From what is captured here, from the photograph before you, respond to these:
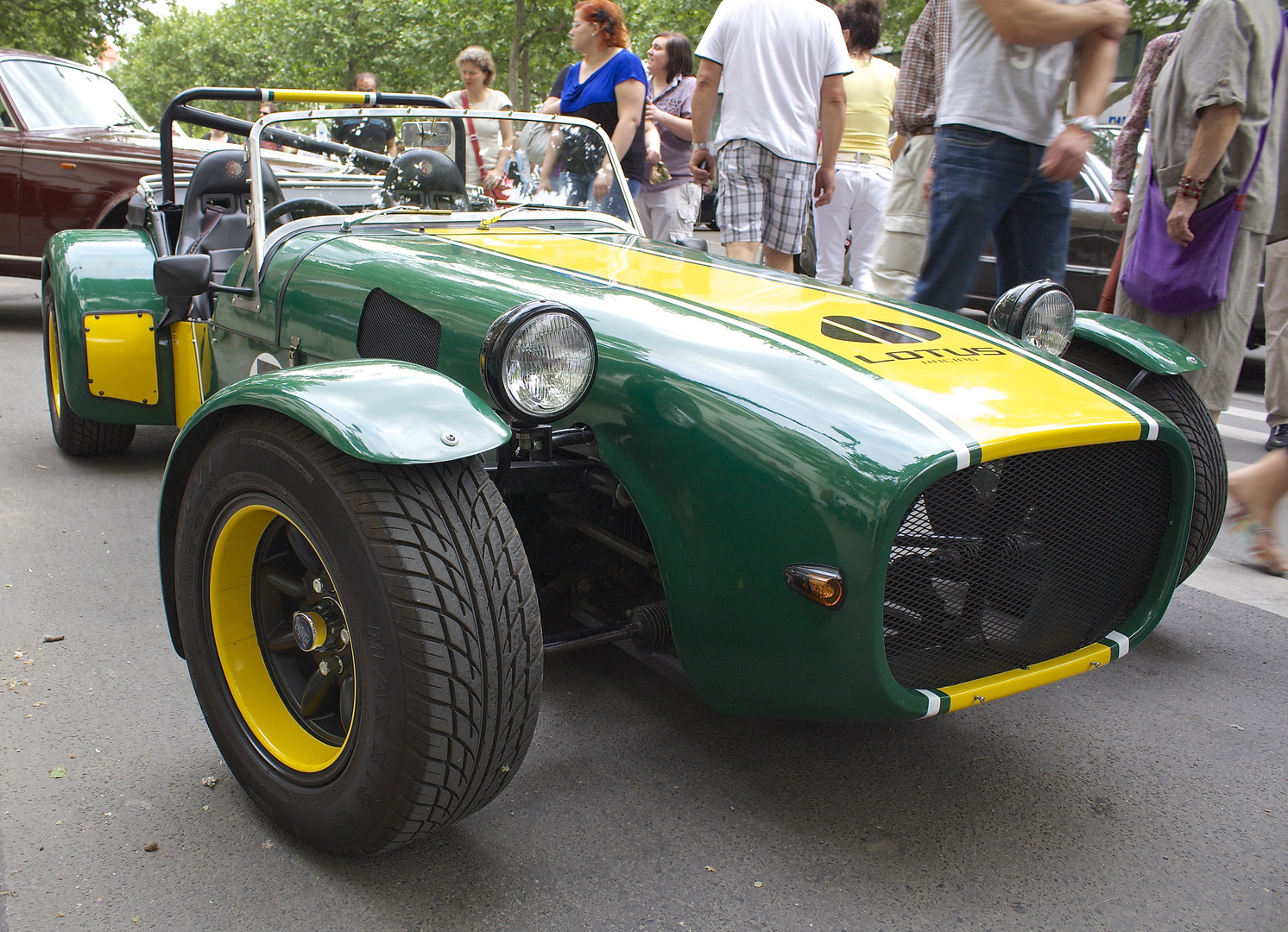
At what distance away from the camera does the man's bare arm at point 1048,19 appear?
3.07 metres

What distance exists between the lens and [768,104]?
174 inches

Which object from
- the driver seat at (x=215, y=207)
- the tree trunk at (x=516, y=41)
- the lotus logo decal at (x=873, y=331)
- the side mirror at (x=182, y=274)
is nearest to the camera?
the lotus logo decal at (x=873, y=331)

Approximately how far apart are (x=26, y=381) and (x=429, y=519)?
5317 mm

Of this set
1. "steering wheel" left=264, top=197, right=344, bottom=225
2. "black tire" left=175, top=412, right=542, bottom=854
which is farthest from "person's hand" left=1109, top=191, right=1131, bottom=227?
"black tire" left=175, top=412, right=542, bottom=854

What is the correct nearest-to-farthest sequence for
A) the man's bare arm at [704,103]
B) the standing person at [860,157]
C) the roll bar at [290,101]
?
1. the roll bar at [290,101]
2. the man's bare arm at [704,103]
3. the standing person at [860,157]

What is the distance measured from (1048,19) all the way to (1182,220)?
3.40ft

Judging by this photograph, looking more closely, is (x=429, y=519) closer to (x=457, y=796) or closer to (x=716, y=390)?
(x=457, y=796)

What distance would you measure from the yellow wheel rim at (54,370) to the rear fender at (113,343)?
30cm

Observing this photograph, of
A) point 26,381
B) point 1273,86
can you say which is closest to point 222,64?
point 26,381

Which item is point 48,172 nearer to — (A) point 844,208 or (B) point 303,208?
(B) point 303,208

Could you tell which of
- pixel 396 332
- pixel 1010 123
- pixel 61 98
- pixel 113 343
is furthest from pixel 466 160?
pixel 61 98

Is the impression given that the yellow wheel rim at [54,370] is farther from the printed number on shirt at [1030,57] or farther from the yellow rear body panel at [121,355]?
the printed number on shirt at [1030,57]

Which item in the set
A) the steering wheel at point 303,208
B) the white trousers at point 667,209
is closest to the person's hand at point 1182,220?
the steering wheel at point 303,208

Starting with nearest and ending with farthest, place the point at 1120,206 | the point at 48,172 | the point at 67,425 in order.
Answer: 1. the point at 67,425
2. the point at 1120,206
3. the point at 48,172
